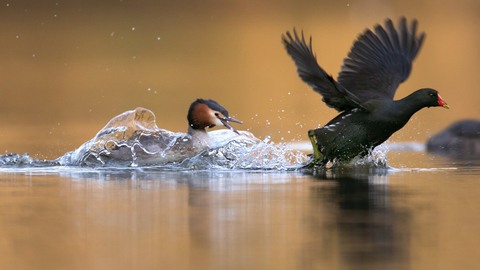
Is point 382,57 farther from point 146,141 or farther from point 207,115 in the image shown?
point 146,141

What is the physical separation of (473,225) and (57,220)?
214cm

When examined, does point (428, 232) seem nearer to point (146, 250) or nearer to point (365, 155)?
point (146, 250)

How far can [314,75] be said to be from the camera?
18.0 feet

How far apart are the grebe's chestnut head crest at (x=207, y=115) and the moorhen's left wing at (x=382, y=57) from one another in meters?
1.47

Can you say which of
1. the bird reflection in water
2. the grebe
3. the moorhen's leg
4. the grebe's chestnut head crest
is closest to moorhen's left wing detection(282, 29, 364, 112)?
the moorhen's leg

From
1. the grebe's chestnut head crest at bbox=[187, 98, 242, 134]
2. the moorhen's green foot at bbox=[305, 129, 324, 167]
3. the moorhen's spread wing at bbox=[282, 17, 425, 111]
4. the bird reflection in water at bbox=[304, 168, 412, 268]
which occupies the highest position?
the moorhen's spread wing at bbox=[282, 17, 425, 111]

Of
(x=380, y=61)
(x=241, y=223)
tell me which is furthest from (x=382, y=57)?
(x=241, y=223)

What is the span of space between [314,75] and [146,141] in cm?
230

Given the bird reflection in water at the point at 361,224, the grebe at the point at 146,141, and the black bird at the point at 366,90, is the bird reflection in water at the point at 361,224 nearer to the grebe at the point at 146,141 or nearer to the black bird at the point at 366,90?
the black bird at the point at 366,90

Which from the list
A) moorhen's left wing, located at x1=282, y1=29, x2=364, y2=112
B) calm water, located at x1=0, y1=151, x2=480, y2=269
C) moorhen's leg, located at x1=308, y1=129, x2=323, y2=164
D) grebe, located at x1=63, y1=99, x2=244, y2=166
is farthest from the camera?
grebe, located at x1=63, y1=99, x2=244, y2=166

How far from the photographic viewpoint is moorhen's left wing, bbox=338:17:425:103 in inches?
247

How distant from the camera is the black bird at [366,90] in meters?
5.51

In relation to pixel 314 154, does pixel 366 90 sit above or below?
above

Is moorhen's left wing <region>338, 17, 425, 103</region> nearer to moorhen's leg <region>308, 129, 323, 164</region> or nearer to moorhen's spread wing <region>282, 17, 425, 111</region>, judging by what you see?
A: moorhen's spread wing <region>282, 17, 425, 111</region>
